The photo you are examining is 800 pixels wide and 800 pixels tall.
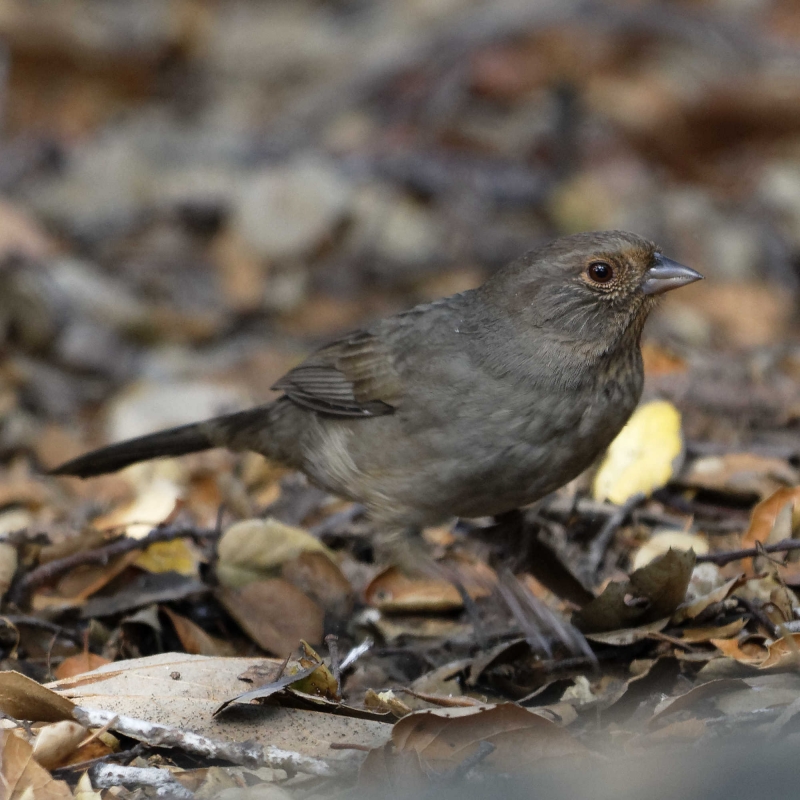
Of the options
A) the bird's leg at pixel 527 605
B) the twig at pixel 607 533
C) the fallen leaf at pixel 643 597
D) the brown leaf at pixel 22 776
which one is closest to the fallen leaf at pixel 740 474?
the twig at pixel 607 533

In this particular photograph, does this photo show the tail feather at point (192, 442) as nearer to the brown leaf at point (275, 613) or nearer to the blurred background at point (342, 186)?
the blurred background at point (342, 186)

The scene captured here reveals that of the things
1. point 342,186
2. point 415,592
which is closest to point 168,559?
point 415,592

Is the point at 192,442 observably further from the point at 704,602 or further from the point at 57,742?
the point at 704,602

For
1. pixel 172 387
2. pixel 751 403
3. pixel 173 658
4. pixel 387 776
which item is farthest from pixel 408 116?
pixel 387 776

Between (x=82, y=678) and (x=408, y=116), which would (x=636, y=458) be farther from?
(x=408, y=116)

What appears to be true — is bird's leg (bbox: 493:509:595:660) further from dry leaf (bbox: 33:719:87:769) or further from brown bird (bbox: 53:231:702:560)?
dry leaf (bbox: 33:719:87:769)
